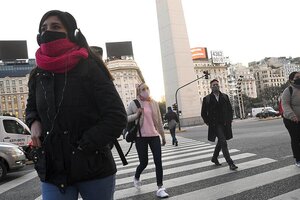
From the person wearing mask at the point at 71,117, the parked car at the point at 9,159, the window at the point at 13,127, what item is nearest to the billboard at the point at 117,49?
the window at the point at 13,127

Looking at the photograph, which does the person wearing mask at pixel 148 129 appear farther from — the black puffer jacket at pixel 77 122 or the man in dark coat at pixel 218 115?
the black puffer jacket at pixel 77 122

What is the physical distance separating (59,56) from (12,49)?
57386 mm

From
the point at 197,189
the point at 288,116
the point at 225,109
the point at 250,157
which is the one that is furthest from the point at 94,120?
the point at 250,157

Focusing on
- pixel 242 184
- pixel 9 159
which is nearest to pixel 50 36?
pixel 242 184

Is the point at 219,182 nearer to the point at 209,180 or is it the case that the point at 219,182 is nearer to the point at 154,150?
the point at 209,180

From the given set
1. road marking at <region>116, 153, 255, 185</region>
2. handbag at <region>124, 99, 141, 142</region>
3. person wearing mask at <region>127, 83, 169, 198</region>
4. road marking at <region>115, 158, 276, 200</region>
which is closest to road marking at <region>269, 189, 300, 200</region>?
road marking at <region>115, 158, 276, 200</region>

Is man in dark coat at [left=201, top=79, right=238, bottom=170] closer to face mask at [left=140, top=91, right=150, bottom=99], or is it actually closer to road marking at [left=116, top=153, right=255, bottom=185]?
road marking at [left=116, top=153, right=255, bottom=185]

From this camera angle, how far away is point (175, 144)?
16812 mm

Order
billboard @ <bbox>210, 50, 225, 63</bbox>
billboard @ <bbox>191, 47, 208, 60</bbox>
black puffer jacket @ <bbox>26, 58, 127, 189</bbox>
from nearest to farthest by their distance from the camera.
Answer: black puffer jacket @ <bbox>26, 58, 127, 189</bbox>, billboard @ <bbox>191, 47, 208, 60</bbox>, billboard @ <bbox>210, 50, 225, 63</bbox>

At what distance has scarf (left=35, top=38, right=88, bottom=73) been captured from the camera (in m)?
2.22

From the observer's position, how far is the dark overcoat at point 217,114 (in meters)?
7.52

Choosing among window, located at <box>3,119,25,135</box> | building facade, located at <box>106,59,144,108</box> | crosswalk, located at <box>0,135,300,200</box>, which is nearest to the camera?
crosswalk, located at <box>0,135,300,200</box>

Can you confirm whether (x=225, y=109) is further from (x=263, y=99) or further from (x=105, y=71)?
(x=263, y=99)

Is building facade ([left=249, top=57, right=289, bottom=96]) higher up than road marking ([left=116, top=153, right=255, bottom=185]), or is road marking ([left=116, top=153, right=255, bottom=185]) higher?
→ building facade ([left=249, top=57, right=289, bottom=96])
